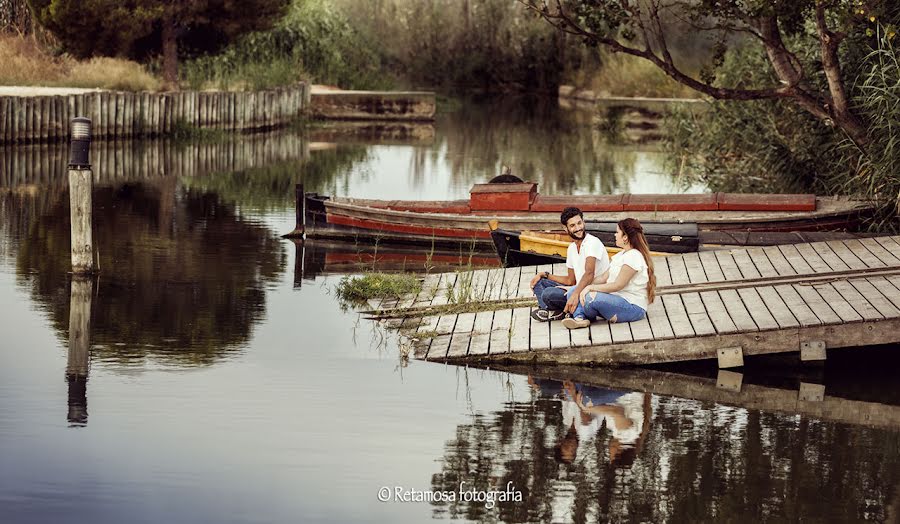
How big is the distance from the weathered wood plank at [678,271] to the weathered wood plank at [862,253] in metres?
1.70

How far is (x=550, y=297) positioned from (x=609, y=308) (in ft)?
1.72

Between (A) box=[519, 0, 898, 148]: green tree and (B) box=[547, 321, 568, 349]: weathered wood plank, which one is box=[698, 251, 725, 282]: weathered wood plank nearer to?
(B) box=[547, 321, 568, 349]: weathered wood plank

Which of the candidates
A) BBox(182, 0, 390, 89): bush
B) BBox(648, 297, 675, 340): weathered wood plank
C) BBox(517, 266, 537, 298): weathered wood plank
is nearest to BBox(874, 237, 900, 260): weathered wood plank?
BBox(648, 297, 675, 340): weathered wood plank

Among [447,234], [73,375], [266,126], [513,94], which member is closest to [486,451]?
[73,375]

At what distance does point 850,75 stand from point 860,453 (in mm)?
10439

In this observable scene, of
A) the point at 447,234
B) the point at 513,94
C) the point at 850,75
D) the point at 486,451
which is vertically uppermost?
the point at 513,94

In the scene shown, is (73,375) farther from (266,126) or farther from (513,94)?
(513,94)

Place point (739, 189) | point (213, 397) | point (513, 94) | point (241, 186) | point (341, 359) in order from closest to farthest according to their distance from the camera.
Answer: point (213, 397)
point (341, 359)
point (739, 189)
point (241, 186)
point (513, 94)

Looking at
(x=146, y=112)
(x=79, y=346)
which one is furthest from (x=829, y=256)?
(x=146, y=112)

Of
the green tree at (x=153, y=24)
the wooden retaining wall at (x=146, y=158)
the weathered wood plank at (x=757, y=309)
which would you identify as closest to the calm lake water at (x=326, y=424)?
the weathered wood plank at (x=757, y=309)

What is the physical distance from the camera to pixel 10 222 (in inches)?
788

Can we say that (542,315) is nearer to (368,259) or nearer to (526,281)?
(526,281)

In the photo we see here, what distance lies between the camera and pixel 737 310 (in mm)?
12688

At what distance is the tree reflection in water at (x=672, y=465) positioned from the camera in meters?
8.44
